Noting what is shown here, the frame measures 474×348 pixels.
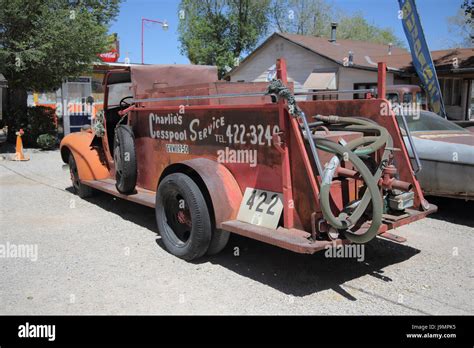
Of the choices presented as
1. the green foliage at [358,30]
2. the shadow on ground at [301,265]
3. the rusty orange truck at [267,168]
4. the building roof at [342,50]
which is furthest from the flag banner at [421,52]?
the green foliage at [358,30]

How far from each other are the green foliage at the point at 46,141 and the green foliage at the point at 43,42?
173 centimetres

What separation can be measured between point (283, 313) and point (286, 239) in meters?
0.59

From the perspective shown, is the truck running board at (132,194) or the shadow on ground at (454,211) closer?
the truck running board at (132,194)

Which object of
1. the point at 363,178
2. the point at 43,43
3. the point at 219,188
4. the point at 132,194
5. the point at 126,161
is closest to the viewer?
the point at 363,178

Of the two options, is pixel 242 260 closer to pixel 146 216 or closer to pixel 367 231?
pixel 367 231

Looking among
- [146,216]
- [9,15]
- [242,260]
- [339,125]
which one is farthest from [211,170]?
[9,15]

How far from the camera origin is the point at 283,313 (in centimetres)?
376

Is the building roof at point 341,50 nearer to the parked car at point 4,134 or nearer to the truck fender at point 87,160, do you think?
the parked car at point 4,134

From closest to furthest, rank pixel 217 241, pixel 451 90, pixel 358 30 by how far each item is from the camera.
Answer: pixel 217 241, pixel 451 90, pixel 358 30

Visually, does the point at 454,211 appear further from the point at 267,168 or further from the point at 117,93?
the point at 117,93

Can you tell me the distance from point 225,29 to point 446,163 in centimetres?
3002

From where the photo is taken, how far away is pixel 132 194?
237 inches

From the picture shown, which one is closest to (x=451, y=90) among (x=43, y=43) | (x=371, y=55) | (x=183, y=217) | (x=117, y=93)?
(x=371, y=55)

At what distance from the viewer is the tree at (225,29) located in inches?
1325
